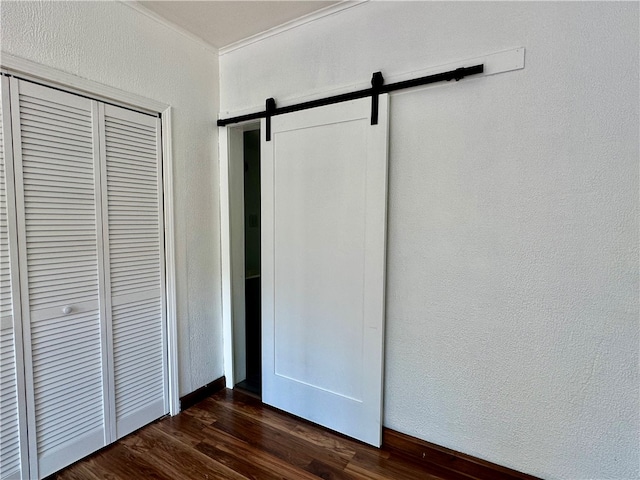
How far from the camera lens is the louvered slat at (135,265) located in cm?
182

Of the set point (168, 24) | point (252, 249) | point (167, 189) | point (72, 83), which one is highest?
point (168, 24)

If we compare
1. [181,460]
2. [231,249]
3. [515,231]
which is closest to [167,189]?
[231,249]

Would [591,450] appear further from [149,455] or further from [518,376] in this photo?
[149,455]

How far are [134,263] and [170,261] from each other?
218mm

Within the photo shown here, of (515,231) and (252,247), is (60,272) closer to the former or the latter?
(252,247)

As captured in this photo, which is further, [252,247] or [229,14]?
[252,247]

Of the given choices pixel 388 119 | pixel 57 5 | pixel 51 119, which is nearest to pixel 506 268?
pixel 388 119

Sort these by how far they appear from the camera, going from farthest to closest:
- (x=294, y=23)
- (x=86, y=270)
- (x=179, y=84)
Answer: (x=179, y=84) < (x=294, y=23) < (x=86, y=270)

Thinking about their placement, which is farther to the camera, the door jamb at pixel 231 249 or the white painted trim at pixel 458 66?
the door jamb at pixel 231 249

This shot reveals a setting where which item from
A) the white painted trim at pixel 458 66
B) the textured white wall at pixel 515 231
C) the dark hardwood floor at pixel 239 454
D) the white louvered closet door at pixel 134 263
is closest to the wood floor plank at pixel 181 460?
the dark hardwood floor at pixel 239 454

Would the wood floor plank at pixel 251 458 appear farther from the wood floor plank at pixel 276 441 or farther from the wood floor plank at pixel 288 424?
the wood floor plank at pixel 288 424

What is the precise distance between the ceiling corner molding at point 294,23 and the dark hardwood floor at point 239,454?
2.58 meters

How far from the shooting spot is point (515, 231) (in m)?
1.50

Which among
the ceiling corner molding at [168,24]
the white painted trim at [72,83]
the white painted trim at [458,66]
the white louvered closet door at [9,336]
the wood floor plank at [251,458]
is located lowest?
the wood floor plank at [251,458]
